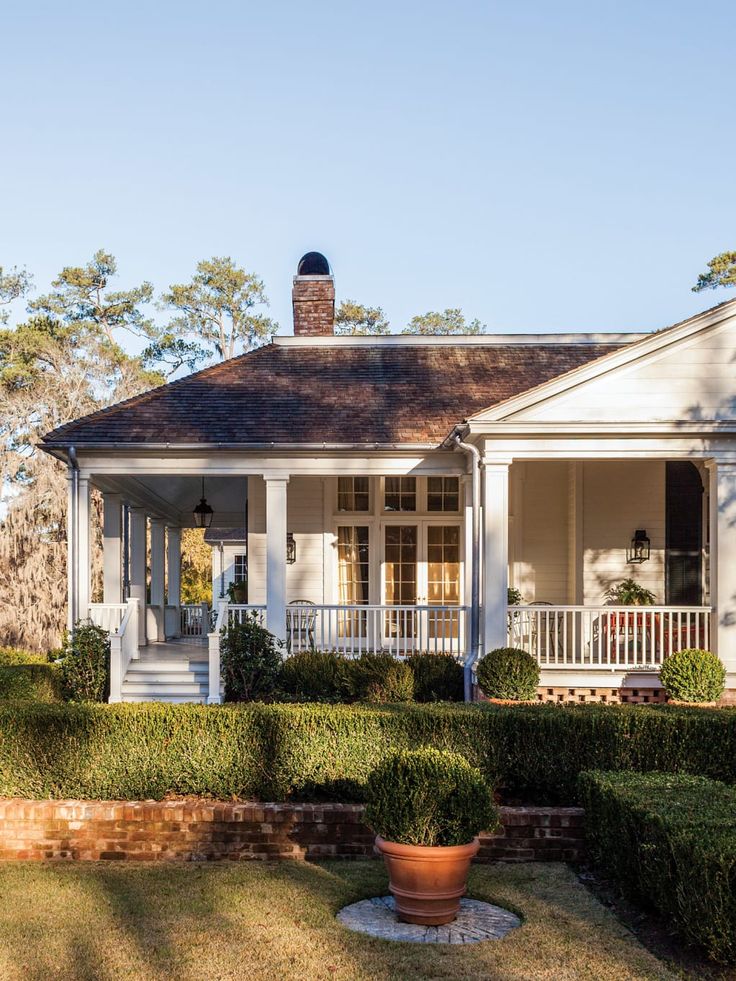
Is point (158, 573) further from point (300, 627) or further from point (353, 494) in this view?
point (300, 627)

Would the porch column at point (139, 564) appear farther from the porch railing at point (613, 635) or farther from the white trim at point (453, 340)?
the porch railing at point (613, 635)

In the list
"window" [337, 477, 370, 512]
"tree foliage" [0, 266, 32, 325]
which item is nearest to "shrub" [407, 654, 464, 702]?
"window" [337, 477, 370, 512]

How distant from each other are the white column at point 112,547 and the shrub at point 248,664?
3203 mm

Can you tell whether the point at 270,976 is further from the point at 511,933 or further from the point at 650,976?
the point at 650,976

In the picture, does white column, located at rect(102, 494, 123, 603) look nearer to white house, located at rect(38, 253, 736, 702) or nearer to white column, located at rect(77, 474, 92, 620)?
white house, located at rect(38, 253, 736, 702)

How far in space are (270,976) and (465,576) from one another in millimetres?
10491

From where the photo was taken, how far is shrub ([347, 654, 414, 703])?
13953 mm

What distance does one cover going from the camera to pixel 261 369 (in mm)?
18469

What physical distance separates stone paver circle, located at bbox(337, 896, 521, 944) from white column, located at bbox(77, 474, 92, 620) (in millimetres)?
8873

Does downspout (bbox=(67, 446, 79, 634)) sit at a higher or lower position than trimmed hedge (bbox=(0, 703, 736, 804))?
higher

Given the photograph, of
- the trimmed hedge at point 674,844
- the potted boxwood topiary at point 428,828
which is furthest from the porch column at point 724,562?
the potted boxwood topiary at point 428,828

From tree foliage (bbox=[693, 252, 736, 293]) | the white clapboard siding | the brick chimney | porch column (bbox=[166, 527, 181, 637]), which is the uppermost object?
tree foliage (bbox=[693, 252, 736, 293])

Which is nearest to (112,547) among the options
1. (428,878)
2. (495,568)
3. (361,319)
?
(495,568)

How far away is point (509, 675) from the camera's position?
41.8 ft
